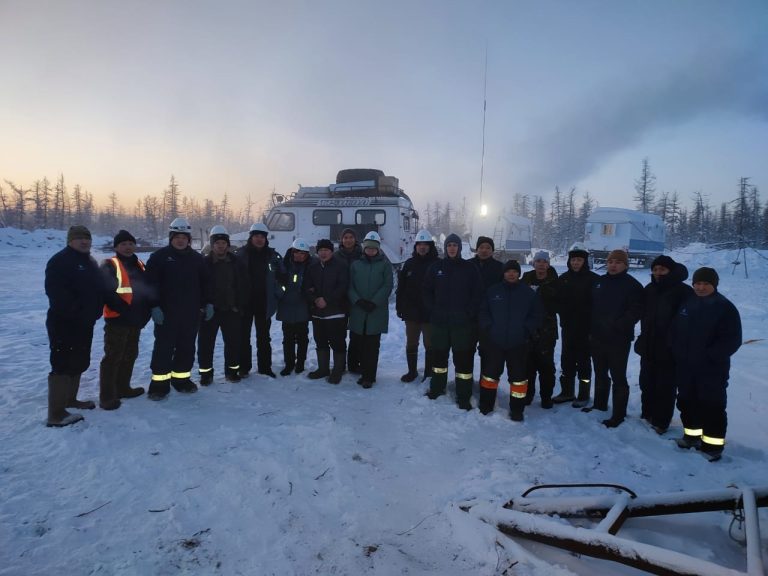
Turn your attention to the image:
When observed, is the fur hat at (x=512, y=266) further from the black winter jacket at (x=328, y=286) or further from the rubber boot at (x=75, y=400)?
the rubber boot at (x=75, y=400)

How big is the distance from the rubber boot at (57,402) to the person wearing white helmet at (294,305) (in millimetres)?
2545

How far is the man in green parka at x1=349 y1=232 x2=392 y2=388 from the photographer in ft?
18.9

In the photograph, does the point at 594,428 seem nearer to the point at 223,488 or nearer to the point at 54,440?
the point at 223,488

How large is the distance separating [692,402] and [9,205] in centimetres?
11337

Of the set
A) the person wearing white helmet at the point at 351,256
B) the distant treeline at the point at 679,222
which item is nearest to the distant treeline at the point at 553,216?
the distant treeline at the point at 679,222

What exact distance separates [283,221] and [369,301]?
8.57 m

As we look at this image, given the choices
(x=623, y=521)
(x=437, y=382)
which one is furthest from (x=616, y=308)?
(x=623, y=521)

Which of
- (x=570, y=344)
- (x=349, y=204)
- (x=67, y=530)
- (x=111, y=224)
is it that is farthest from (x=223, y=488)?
(x=111, y=224)

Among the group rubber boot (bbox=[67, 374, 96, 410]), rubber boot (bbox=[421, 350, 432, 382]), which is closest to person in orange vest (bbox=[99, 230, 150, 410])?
rubber boot (bbox=[67, 374, 96, 410])

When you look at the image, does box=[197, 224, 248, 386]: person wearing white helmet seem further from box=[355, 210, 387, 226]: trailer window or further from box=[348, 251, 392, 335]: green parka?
box=[355, 210, 387, 226]: trailer window

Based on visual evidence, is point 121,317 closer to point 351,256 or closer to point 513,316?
point 351,256

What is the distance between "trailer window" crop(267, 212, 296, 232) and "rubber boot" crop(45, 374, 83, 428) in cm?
970

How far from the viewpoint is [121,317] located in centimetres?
455

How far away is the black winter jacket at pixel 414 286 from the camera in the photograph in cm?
584
